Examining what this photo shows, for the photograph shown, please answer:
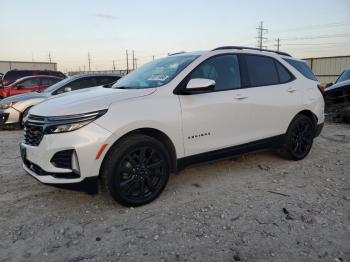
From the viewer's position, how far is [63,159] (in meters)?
3.10

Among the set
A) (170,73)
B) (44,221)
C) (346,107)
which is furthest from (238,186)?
(346,107)

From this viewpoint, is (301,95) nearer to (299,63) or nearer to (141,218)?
(299,63)

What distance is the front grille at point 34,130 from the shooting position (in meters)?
3.22

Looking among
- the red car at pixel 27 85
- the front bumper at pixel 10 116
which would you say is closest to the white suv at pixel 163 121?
the front bumper at pixel 10 116

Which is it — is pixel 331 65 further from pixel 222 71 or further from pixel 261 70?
pixel 222 71

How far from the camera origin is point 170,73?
3.86 m

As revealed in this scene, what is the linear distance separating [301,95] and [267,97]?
0.84 meters

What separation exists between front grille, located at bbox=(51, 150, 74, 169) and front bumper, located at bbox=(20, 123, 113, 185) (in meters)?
0.03

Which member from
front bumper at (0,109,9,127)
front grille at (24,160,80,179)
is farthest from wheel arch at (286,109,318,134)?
front bumper at (0,109,9,127)

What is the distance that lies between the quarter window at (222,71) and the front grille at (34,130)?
181cm

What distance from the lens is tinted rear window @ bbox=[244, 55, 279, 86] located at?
4.40 m

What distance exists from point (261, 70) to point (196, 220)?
2.50 metres

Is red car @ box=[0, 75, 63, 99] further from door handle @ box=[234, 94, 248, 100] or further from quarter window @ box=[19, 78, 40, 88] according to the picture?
door handle @ box=[234, 94, 248, 100]

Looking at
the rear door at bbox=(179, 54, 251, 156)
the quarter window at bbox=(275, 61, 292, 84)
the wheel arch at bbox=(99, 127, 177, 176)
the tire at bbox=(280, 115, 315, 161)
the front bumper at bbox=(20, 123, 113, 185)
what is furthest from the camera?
the tire at bbox=(280, 115, 315, 161)
